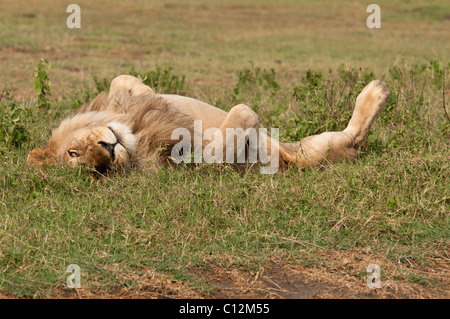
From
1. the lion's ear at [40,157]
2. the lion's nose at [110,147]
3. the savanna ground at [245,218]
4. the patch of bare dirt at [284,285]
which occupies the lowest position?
the patch of bare dirt at [284,285]

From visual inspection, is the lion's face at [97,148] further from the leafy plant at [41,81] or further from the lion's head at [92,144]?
the leafy plant at [41,81]

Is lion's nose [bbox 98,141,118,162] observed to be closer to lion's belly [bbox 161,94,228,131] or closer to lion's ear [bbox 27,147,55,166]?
lion's ear [bbox 27,147,55,166]

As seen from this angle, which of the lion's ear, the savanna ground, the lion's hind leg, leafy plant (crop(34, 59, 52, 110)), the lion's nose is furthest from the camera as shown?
leafy plant (crop(34, 59, 52, 110))

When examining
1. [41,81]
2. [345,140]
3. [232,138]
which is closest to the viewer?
[232,138]

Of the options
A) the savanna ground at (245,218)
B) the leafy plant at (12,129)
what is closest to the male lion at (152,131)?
the savanna ground at (245,218)

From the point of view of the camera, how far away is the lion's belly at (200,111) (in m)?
4.76

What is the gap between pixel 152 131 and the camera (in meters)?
4.36

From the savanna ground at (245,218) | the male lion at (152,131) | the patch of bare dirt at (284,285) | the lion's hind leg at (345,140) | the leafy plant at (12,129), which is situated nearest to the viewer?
the patch of bare dirt at (284,285)

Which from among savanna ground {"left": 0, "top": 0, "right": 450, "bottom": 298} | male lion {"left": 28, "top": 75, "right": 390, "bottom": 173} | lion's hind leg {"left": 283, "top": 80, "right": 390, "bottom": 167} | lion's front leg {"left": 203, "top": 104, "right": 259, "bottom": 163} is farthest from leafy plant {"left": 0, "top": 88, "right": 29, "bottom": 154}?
lion's hind leg {"left": 283, "top": 80, "right": 390, "bottom": 167}

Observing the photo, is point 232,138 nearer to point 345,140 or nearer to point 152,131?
point 152,131

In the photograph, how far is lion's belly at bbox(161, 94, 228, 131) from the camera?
15.6 ft

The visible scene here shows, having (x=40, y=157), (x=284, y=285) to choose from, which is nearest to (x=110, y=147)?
(x=40, y=157)

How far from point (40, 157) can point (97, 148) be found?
666 mm
